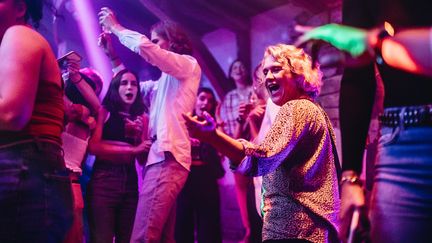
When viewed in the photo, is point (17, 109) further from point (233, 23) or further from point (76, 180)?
point (233, 23)

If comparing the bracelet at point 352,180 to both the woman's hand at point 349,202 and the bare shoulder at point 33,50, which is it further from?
the bare shoulder at point 33,50

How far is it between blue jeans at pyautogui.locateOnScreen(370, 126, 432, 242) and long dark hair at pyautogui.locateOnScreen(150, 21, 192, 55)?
2441mm

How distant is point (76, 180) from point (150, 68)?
170 inches

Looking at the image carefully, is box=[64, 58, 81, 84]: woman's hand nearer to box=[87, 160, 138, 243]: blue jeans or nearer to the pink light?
box=[87, 160, 138, 243]: blue jeans

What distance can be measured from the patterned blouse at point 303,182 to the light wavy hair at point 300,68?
0.63 ft

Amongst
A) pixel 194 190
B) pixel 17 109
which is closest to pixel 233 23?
pixel 194 190

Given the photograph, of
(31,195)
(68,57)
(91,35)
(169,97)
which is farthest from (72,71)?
(91,35)

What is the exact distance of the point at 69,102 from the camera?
298 cm

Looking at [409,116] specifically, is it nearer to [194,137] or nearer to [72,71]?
[194,137]

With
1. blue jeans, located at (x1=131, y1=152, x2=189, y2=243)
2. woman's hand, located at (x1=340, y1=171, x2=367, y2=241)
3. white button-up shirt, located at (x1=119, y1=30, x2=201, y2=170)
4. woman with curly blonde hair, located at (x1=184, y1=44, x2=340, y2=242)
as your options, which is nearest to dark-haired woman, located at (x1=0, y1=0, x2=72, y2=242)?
woman with curly blonde hair, located at (x1=184, y1=44, x2=340, y2=242)

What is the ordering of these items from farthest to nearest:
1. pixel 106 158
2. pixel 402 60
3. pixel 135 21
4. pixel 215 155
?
1. pixel 135 21
2. pixel 215 155
3. pixel 106 158
4. pixel 402 60

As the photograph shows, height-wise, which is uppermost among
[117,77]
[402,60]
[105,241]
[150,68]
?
[150,68]

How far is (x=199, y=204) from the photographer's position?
3.92 metres

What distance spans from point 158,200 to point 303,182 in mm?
1189
